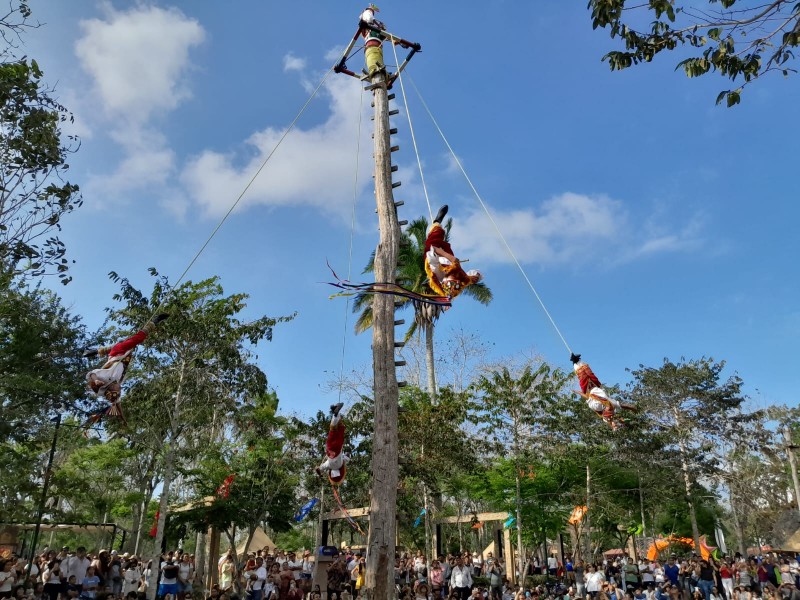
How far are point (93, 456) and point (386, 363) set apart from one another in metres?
23.5

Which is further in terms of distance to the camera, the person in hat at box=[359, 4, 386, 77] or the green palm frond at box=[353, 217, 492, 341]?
the green palm frond at box=[353, 217, 492, 341]

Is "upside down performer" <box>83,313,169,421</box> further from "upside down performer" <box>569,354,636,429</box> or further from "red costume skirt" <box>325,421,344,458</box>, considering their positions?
"upside down performer" <box>569,354,636,429</box>

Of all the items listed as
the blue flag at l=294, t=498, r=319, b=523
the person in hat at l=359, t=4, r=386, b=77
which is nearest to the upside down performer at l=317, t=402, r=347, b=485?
the person in hat at l=359, t=4, r=386, b=77

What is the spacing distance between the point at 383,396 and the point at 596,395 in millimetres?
3326

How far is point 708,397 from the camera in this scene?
28.2 metres

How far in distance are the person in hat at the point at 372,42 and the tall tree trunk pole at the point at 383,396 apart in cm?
75

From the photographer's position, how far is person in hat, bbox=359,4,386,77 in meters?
9.20

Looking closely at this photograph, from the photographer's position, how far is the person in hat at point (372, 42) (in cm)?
920

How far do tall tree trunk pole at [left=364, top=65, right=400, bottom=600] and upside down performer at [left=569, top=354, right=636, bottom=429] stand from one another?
302 centimetres

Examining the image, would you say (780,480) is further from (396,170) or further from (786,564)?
(396,170)

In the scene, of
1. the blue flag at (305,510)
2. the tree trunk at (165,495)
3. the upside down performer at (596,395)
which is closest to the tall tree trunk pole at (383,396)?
the upside down performer at (596,395)

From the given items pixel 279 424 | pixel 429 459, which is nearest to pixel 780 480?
pixel 429 459

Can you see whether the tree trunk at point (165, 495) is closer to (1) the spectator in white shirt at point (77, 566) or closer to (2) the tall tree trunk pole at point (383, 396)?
(1) the spectator in white shirt at point (77, 566)

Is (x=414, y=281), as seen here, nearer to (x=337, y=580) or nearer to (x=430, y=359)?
(x=430, y=359)
